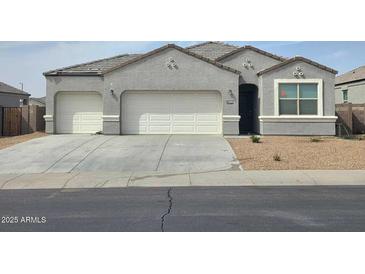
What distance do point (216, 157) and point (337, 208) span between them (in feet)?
25.3

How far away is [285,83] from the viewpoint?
71.7 feet

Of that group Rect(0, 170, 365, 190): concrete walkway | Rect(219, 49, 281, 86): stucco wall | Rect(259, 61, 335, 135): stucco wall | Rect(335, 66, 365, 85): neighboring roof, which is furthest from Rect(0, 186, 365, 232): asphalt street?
Rect(335, 66, 365, 85): neighboring roof

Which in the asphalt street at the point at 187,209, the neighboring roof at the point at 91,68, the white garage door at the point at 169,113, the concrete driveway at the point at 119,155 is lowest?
the asphalt street at the point at 187,209

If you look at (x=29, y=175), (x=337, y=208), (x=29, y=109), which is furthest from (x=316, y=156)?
(x=29, y=109)

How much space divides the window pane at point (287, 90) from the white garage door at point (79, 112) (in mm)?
10013

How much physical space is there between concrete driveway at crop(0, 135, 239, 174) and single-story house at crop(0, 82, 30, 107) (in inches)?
728

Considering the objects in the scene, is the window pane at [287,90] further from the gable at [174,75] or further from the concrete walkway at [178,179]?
the concrete walkway at [178,179]

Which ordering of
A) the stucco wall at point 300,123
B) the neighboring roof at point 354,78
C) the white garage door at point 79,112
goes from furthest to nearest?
the neighboring roof at point 354,78, the white garage door at point 79,112, the stucco wall at point 300,123

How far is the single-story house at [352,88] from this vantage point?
32.4 m

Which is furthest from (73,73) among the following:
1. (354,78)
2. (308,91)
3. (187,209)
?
(354,78)

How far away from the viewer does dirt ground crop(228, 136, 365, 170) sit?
14.0 metres

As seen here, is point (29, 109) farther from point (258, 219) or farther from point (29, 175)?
point (258, 219)

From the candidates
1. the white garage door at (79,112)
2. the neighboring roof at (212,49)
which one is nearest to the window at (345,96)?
the neighboring roof at (212,49)

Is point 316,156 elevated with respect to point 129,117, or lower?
lower
